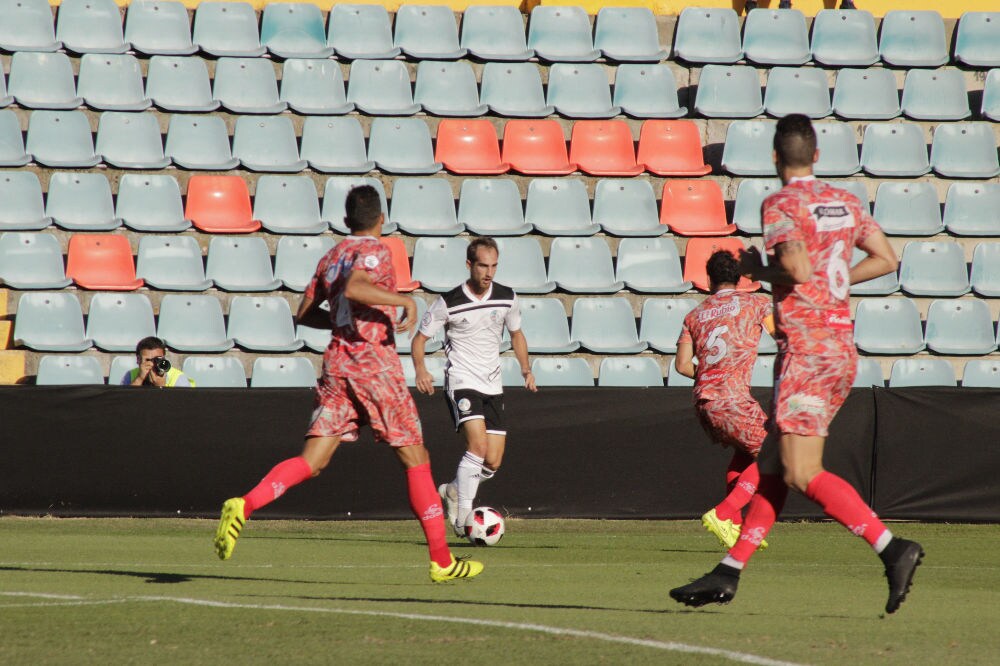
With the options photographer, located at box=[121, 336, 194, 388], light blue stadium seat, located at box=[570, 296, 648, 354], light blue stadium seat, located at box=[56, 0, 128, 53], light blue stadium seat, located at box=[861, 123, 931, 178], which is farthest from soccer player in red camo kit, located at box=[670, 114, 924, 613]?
light blue stadium seat, located at box=[56, 0, 128, 53]

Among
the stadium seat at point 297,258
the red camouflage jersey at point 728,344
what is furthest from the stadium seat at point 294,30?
the red camouflage jersey at point 728,344

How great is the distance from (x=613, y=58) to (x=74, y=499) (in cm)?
901

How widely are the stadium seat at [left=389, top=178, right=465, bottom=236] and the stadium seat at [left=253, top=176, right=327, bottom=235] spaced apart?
37.1 inches

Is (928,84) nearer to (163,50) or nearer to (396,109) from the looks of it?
(396,109)

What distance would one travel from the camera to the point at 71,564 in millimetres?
8258

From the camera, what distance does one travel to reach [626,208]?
16.0 metres

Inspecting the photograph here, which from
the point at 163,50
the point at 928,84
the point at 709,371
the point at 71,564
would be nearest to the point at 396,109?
the point at 163,50

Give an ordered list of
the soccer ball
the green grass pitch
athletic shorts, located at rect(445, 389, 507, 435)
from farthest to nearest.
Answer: athletic shorts, located at rect(445, 389, 507, 435), the soccer ball, the green grass pitch

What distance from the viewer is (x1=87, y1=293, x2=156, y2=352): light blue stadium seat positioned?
46.5 feet

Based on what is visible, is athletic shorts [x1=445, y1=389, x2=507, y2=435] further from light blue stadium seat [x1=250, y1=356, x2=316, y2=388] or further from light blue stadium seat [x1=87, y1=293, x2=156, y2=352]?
light blue stadium seat [x1=87, y1=293, x2=156, y2=352]

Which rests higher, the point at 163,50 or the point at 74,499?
the point at 163,50

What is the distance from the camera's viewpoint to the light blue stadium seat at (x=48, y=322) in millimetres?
14078

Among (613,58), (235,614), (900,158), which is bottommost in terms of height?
(235,614)

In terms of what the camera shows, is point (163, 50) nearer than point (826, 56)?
Yes
